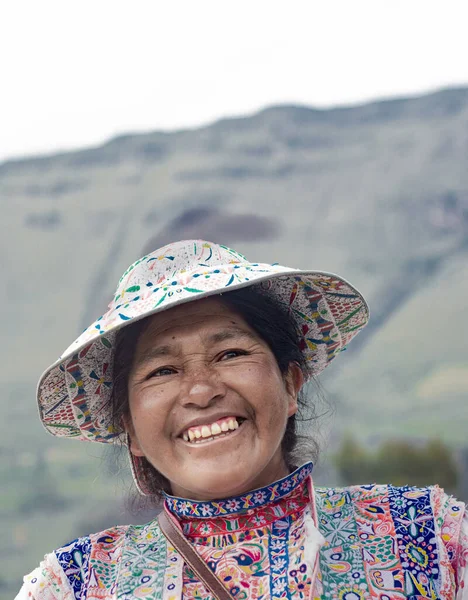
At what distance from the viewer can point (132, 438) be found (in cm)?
196

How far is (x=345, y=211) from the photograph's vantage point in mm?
14344

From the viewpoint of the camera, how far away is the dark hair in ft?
Result: 6.30

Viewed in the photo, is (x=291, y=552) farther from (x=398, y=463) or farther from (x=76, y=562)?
(x=398, y=463)

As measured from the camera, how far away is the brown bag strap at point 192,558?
1.67m

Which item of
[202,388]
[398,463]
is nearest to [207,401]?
[202,388]

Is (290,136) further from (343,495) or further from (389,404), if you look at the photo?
(343,495)

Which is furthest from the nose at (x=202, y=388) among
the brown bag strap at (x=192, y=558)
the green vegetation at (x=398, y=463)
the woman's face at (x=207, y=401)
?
the green vegetation at (x=398, y=463)

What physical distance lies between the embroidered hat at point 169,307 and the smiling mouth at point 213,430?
28cm

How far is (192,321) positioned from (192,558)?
Answer: 0.55 metres

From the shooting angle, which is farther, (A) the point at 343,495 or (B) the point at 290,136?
(B) the point at 290,136

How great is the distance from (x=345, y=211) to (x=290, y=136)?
2.06m

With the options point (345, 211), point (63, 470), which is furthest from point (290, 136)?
point (63, 470)

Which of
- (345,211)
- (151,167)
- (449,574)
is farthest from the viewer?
(151,167)

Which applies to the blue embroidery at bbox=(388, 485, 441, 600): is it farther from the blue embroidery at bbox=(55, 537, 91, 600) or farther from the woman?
the blue embroidery at bbox=(55, 537, 91, 600)
